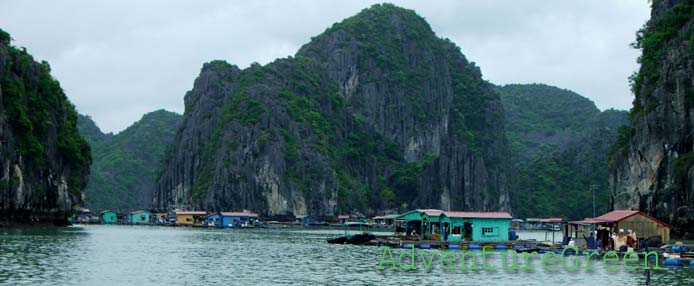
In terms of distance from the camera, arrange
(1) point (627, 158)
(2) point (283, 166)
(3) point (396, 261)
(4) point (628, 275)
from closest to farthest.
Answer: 1. (4) point (628, 275)
2. (3) point (396, 261)
3. (1) point (627, 158)
4. (2) point (283, 166)

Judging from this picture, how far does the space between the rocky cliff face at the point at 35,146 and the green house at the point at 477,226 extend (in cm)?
4933

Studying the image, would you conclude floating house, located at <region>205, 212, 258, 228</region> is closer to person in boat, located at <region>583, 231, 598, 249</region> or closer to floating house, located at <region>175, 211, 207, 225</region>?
floating house, located at <region>175, 211, 207, 225</region>

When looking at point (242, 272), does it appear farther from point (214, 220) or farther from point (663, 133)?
point (214, 220)

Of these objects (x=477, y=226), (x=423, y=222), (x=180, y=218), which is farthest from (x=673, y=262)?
(x=180, y=218)

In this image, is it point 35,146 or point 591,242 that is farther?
point 35,146

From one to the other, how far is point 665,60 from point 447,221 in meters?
34.2

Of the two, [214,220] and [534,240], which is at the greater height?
[214,220]

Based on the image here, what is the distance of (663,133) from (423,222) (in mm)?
28910

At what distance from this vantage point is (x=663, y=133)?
314ft

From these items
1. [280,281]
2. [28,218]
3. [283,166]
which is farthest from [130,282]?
[283,166]

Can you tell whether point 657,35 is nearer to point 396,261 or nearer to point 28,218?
point 396,261

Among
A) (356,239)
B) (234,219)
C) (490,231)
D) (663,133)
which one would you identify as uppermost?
(663,133)

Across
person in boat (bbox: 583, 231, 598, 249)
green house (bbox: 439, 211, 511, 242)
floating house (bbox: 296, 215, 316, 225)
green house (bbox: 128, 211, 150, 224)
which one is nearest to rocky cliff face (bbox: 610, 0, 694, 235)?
green house (bbox: 439, 211, 511, 242)

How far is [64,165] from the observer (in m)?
125
